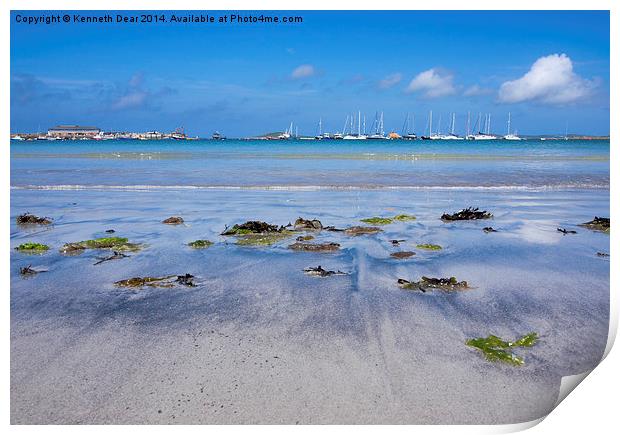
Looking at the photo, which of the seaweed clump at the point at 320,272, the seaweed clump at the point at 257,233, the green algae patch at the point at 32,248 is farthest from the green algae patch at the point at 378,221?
the green algae patch at the point at 32,248

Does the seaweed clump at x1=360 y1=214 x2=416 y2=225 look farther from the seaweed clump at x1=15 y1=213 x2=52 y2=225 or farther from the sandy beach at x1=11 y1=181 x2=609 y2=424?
the seaweed clump at x1=15 y1=213 x2=52 y2=225

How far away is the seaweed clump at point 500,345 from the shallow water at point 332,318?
8cm

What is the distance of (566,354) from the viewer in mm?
3754

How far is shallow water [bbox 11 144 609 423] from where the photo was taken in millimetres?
3113

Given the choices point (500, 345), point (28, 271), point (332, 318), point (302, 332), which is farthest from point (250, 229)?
point (500, 345)

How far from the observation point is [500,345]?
Result: 3.86 meters

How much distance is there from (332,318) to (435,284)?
148 cm

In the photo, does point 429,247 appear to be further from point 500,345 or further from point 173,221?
point 173,221

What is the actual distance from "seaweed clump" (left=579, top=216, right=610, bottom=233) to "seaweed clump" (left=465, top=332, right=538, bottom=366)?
543cm

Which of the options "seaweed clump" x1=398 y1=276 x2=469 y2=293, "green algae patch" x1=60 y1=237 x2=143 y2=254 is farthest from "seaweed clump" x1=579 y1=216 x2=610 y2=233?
"green algae patch" x1=60 y1=237 x2=143 y2=254
